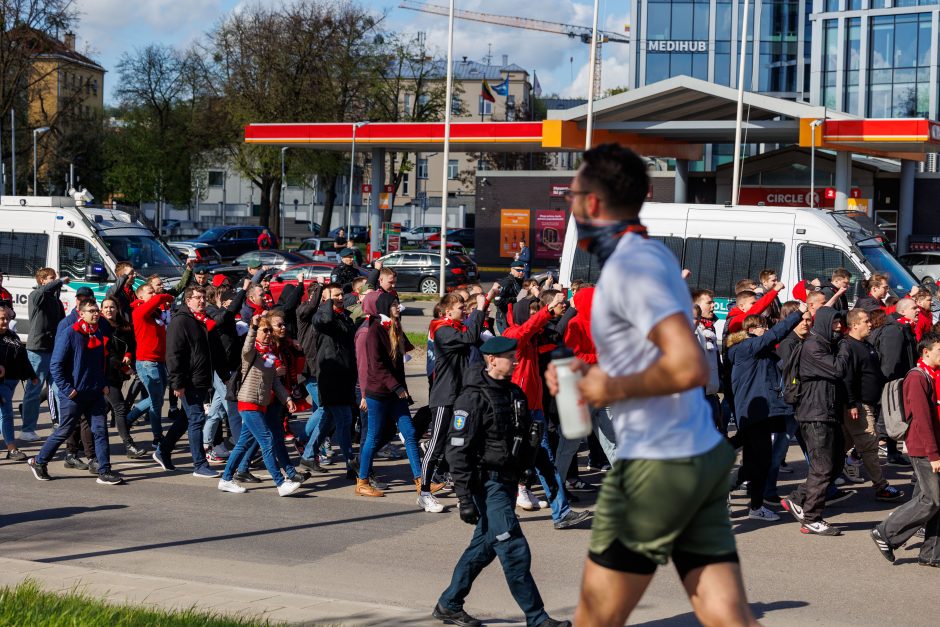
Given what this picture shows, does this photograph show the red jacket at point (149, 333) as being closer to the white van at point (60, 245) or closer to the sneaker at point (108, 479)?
the sneaker at point (108, 479)

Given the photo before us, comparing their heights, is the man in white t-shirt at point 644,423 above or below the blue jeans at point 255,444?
above

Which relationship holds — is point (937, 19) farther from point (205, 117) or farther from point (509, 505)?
point (509, 505)

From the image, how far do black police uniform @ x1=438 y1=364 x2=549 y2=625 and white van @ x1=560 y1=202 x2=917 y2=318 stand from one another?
9956 millimetres

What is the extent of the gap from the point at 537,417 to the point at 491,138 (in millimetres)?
31143

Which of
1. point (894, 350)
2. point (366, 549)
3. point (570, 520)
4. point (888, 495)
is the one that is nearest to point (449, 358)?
point (570, 520)

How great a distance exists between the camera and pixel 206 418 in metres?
11.9

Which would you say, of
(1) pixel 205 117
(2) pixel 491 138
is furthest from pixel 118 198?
(2) pixel 491 138

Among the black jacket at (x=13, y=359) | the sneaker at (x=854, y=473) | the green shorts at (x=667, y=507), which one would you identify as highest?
the green shorts at (x=667, y=507)

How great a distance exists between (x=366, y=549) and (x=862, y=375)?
17.7 feet

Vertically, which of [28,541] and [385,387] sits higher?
[385,387]

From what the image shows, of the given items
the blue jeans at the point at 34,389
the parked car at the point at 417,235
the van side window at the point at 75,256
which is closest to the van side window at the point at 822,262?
the blue jeans at the point at 34,389

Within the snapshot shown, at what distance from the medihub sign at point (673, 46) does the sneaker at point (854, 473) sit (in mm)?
59945

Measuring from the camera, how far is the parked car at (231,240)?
52.4m

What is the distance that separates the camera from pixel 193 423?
11234 mm
